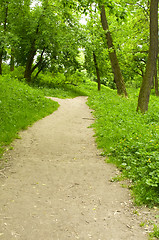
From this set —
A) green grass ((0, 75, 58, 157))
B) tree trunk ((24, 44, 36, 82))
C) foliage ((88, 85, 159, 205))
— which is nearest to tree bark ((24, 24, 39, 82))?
tree trunk ((24, 44, 36, 82))

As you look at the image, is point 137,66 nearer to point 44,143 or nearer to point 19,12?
point 19,12

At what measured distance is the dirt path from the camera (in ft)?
13.6

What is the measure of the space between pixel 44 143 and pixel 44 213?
464cm

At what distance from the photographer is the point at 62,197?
212 inches

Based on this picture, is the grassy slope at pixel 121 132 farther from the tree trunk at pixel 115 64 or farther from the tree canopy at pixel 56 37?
the tree canopy at pixel 56 37

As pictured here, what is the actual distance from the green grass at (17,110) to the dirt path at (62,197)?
0.77 metres

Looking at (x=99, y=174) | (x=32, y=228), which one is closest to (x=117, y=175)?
(x=99, y=174)

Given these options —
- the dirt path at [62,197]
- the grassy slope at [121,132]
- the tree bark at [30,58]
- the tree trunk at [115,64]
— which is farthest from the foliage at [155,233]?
the tree bark at [30,58]

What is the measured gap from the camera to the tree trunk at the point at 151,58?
35.3ft

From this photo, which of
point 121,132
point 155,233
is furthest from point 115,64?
point 155,233

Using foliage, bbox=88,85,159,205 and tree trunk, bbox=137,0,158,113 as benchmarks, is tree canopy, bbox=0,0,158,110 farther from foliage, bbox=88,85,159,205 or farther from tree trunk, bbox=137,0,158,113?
foliage, bbox=88,85,159,205

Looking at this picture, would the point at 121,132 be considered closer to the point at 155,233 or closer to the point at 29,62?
the point at 155,233

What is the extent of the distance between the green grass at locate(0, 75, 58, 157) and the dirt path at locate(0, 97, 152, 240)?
0.77m

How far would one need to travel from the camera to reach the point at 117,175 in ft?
21.0
